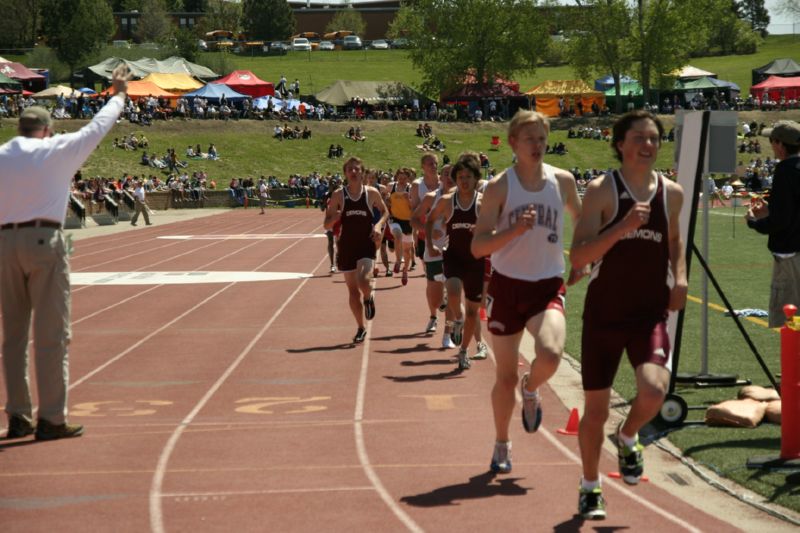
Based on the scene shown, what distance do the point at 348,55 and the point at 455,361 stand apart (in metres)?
123

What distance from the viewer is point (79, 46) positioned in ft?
332

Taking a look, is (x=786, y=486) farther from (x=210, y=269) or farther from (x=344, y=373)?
(x=210, y=269)

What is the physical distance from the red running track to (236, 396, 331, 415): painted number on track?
3cm

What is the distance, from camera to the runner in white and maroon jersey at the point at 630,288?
240 inches

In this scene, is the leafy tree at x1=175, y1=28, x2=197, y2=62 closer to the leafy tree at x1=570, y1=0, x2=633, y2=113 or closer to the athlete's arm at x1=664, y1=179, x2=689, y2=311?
the leafy tree at x1=570, y1=0, x2=633, y2=113

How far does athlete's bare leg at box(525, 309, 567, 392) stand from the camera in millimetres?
→ 6855

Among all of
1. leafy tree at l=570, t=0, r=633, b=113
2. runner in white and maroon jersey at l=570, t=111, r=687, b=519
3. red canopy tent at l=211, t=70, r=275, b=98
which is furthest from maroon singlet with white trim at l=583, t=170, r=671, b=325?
leafy tree at l=570, t=0, r=633, b=113

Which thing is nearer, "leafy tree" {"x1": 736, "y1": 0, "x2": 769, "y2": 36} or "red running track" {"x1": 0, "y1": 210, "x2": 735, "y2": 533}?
"red running track" {"x1": 0, "y1": 210, "x2": 735, "y2": 533}

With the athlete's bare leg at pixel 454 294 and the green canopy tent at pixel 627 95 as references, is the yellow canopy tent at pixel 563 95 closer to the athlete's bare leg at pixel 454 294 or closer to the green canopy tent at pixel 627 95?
the green canopy tent at pixel 627 95

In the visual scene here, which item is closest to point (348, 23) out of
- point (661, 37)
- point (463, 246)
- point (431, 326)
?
point (661, 37)

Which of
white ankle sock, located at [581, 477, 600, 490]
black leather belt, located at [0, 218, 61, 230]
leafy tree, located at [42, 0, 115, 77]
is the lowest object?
white ankle sock, located at [581, 477, 600, 490]

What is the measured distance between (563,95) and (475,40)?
42.4 ft

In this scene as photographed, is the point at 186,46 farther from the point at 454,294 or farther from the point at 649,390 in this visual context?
the point at 649,390

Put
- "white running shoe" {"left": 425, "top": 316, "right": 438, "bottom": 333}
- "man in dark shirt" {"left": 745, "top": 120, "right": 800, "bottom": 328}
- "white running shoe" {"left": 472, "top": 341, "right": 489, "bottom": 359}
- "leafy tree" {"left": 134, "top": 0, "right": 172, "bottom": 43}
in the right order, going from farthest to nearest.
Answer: "leafy tree" {"left": 134, "top": 0, "right": 172, "bottom": 43}
"white running shoe" {"left": 425, "top": 316, "right": 438, "bottom": 333}
"white running shoe" {"left": 472, "top": 341, "right": 489, "bottom": 359}
"man in dark shirt" {"left": 745, "top": 120, "right": 800, "bottom": 328}
